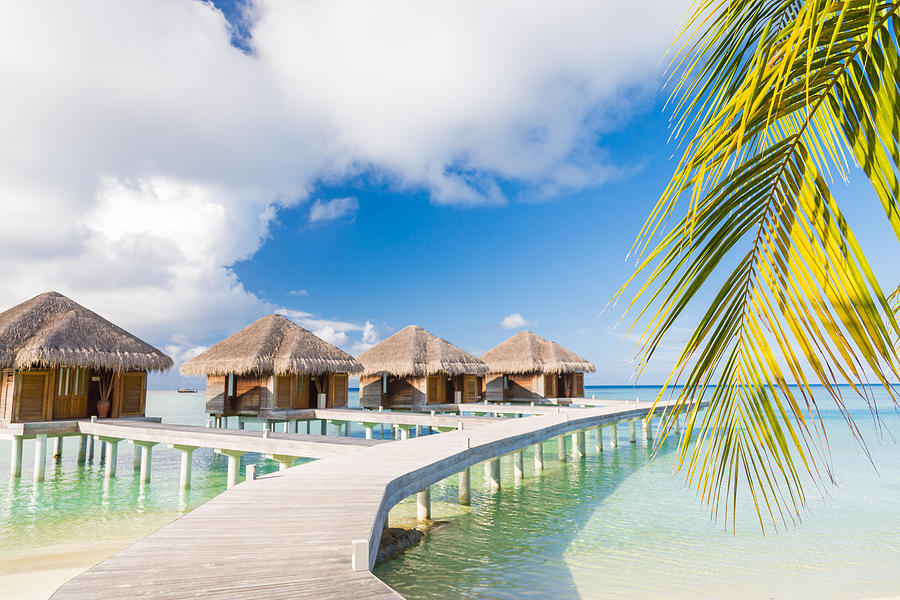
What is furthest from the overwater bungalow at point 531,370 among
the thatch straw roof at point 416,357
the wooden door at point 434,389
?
the wooden door at point 434,389

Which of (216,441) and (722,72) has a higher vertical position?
(722,72)

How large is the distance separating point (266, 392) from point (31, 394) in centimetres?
548

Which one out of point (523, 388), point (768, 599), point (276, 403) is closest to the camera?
point (768, 599)

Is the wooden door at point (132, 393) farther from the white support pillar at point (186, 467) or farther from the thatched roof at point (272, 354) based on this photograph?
the white support pillar at point (186, 467)

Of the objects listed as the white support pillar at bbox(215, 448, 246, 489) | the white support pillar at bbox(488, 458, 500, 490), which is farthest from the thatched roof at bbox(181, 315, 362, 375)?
the white support pillar at bbox(488, 458, 500, 490)

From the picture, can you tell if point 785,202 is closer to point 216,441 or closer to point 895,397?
point 895,397

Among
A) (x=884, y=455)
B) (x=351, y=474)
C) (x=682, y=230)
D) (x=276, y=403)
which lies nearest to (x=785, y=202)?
(x=682, y=230)

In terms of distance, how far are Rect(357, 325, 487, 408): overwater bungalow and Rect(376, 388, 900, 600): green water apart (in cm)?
852

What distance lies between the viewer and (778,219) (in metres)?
1.26

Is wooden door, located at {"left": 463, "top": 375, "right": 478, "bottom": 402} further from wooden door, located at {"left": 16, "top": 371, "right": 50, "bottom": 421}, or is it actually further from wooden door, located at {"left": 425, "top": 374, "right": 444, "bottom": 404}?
wooden door, located at {"left": 16, "top": 371, "right": 50, "bottom": 421}

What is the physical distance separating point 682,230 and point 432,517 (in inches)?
334

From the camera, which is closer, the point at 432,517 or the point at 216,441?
the point at 432,517

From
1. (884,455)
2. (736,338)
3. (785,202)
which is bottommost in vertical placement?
(884,455)

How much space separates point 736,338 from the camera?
1.34 m
